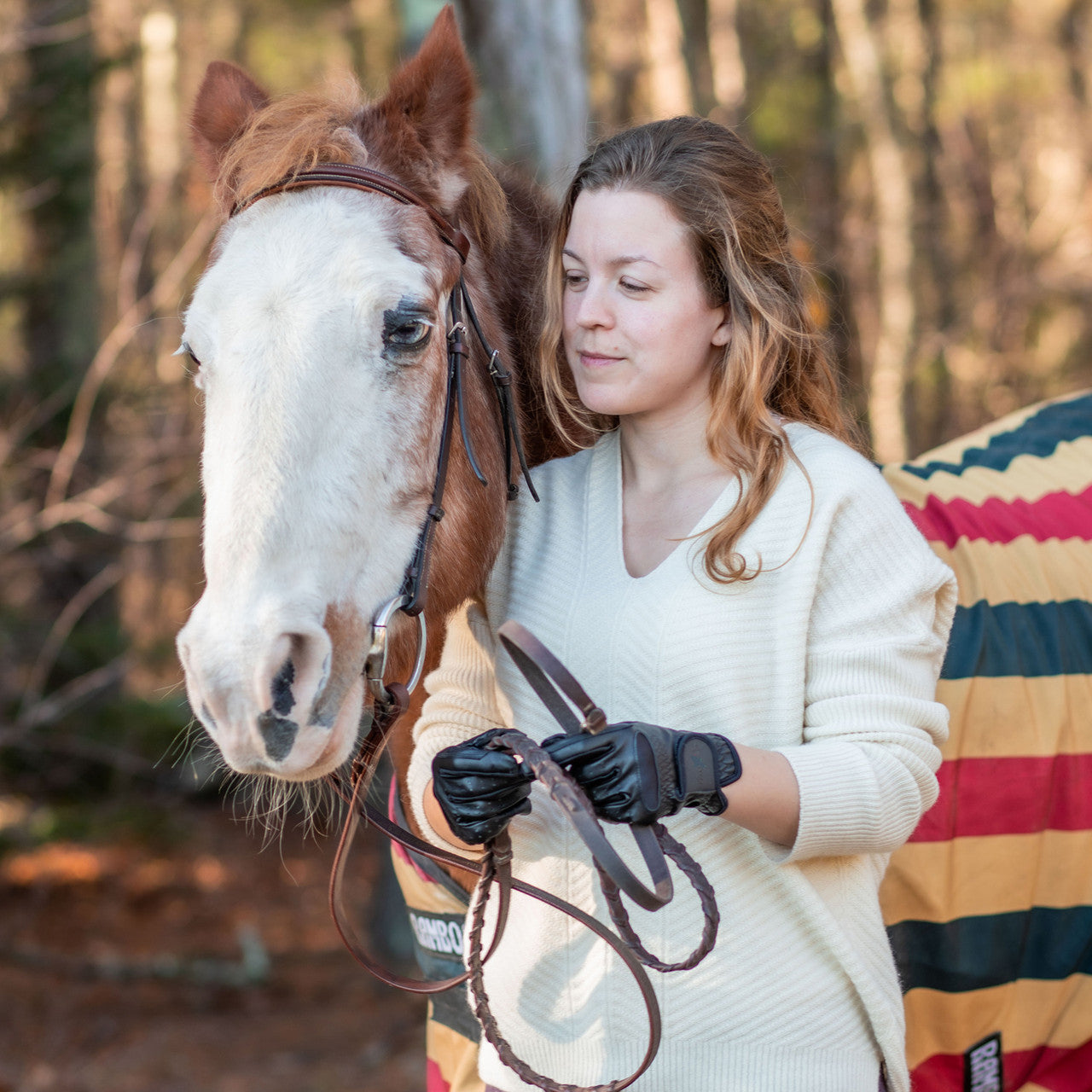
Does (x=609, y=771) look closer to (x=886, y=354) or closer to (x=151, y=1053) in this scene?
(x=151, y=1053)

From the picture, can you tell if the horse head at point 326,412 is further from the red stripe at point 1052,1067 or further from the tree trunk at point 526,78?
the tree trunk at point 526,78

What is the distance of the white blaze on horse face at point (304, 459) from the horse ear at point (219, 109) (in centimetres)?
37

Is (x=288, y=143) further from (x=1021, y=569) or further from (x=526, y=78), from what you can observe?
(x=526, y=78)

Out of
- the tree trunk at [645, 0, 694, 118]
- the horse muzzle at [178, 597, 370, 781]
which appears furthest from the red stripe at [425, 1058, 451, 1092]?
the tree trunk at [645, 0, 694, 118]

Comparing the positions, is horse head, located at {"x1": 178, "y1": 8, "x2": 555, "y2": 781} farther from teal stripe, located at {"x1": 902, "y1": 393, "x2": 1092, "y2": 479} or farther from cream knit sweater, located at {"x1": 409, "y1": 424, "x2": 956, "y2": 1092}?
teal stripe, located at {"x1": 902, "y1": 393, "x2": 1092, "y2": 479}

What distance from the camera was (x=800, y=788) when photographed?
1.40 metres

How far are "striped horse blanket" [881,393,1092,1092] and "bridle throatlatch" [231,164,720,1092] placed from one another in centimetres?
84

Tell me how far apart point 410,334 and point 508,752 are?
648mm

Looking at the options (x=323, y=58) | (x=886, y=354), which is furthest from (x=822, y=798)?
(x=323, y=58)

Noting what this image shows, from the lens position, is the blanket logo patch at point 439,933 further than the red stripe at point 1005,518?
No

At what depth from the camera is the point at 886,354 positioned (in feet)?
24.9

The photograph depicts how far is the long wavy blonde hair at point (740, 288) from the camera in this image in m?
1.60

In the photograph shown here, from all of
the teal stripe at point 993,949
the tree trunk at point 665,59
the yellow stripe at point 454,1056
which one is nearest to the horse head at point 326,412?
the yellow stripe at point 454,1056

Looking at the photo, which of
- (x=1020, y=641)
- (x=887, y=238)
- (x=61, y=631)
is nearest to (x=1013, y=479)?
(x=1020, y=641)
